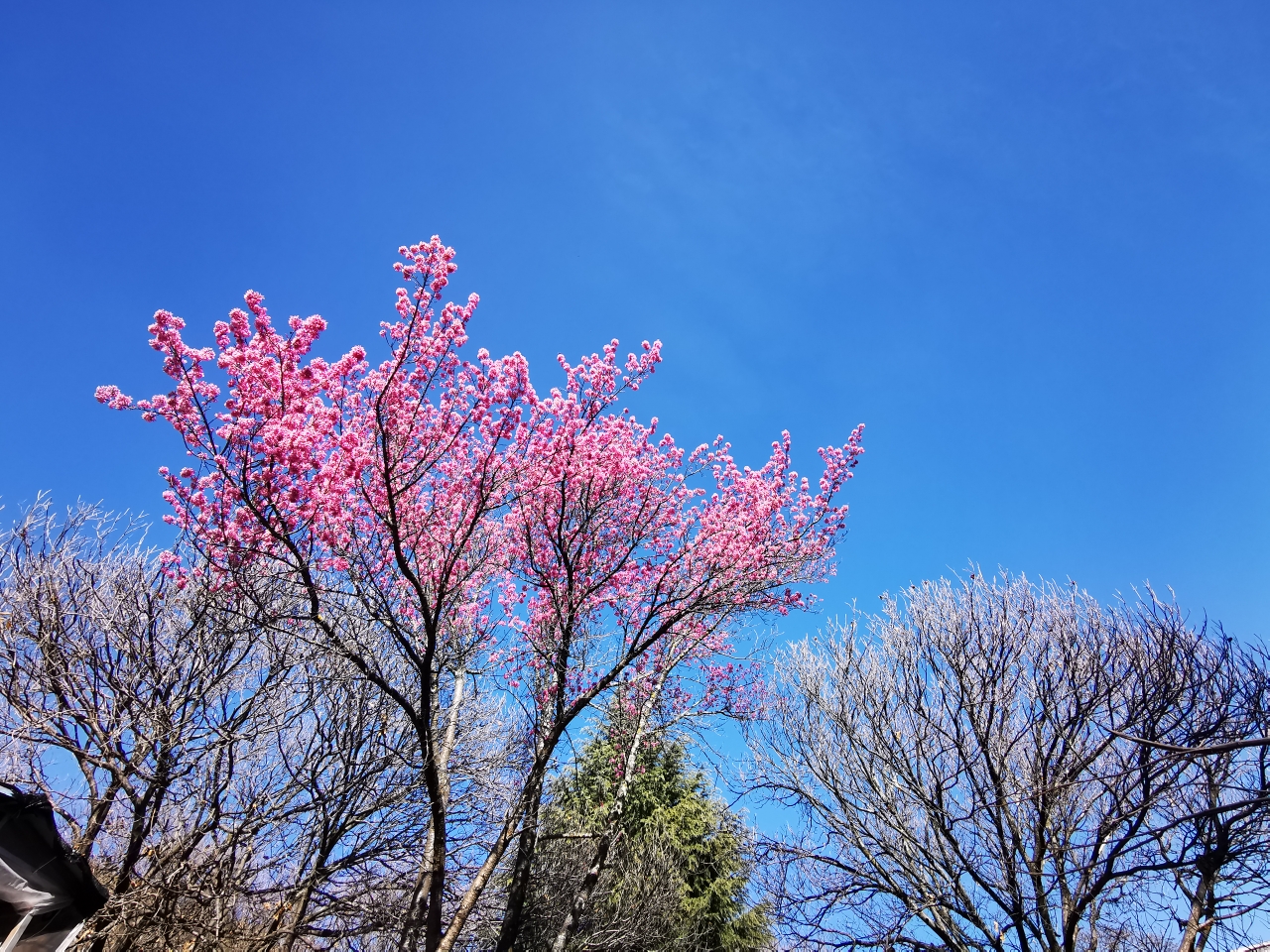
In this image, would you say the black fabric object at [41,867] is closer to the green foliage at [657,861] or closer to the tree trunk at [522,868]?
the tree trunk at [522,868]

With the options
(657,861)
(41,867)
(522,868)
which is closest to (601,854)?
(522,868)

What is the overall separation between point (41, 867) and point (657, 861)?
28.4ft

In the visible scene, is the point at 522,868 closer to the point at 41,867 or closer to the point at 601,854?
the point at 601,854

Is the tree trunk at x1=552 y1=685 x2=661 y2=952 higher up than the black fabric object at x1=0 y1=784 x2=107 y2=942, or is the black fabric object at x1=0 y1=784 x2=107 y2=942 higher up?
the tree trunk at x1=552 y1=685 x2=661 y2=952

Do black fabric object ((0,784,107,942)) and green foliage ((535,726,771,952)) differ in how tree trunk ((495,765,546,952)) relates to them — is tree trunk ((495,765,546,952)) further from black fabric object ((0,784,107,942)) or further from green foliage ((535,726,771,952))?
black fabric object ((0,784,107,942))

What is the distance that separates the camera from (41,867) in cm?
619

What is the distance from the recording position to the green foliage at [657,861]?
1039 cm

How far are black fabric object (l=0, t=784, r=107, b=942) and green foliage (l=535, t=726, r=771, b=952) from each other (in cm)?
452

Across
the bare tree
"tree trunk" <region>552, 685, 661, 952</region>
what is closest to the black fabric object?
the bare tree

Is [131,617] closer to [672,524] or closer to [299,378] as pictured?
[299,378]

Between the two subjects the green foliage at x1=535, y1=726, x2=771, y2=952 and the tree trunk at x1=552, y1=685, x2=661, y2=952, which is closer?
the tree trunk at x1=552, y1=685, x2=661, y2=952

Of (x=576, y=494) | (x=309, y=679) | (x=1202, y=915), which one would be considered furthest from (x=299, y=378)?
(x=1202, y=915)

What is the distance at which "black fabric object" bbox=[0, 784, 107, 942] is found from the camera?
6.02 metres

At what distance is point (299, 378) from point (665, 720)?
6915mm
